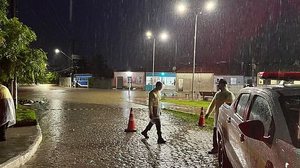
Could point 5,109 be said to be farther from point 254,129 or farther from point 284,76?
point 254,129

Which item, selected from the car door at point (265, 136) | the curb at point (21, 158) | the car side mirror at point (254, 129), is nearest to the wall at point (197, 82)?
the curb at point (21, 158)

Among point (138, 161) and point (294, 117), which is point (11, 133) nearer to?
point (138, 161)

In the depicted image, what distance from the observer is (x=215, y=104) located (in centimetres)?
907

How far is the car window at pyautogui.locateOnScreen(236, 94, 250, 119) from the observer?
18.0ft

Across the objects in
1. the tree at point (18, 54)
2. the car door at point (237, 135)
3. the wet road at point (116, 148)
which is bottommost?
the wet road at point (116, 148)

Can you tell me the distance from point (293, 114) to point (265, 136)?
43cm

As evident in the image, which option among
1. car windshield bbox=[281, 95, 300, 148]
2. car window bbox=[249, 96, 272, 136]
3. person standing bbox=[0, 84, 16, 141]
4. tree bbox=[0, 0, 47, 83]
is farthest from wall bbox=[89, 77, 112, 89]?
car windshield bbox=[281, 95, 300, 148]

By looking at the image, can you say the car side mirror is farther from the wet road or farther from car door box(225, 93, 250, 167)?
the wet road

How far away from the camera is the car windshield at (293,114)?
354 cm

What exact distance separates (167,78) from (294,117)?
56491 mm

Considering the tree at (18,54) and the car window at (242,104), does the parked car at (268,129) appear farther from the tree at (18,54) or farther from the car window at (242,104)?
the tree at (18,54)

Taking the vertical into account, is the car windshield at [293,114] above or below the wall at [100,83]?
above

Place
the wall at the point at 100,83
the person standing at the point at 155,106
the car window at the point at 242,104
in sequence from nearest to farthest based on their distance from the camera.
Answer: the car window at the point at 242,104 → the person standing at the point at 155,106 → the wall at the point at 100,83

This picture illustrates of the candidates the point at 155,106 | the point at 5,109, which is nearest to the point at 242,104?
the point at 155,106
